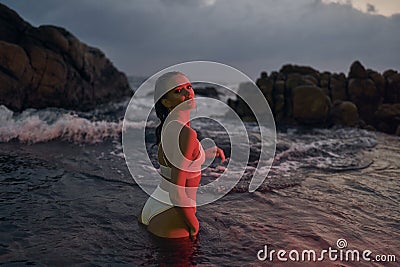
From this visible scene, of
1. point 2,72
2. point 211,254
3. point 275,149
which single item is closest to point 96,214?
point 211,254

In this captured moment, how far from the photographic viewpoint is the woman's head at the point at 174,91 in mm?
3150

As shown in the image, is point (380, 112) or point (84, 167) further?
point (380, 112)

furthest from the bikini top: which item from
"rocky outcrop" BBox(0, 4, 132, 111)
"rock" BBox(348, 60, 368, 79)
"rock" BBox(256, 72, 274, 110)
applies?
"rock" BBox(348, 60, 368, 79)

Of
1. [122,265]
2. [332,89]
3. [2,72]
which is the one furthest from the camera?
[332,89]

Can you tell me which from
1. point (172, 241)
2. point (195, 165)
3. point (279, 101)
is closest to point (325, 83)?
point (279, 101)

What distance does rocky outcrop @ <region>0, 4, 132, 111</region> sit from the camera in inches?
615

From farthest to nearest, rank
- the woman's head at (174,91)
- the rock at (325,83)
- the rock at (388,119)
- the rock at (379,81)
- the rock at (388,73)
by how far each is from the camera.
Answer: the rock at (388,73), the rock at (325,83), the rock at (379,81), the rock at (388,119), the woman's head at (174,91)

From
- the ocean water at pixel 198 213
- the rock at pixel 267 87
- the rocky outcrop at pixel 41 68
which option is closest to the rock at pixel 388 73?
the rock at pixel 267 87

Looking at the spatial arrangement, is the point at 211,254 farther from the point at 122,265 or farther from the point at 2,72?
the point at 2,72

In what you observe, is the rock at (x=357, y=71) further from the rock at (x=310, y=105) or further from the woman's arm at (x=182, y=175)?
the woman's arm at (x=182, y=175)

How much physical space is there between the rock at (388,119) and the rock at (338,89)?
350cm

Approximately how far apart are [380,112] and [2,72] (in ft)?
66.9

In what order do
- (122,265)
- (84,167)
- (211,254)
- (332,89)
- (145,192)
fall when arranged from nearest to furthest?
(122,265) < (211,254) < (145,192) < (84,167) < (332,89)

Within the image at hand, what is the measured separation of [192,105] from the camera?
319cm
